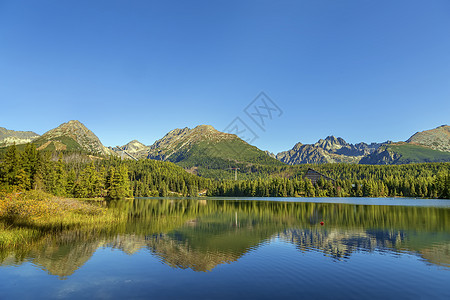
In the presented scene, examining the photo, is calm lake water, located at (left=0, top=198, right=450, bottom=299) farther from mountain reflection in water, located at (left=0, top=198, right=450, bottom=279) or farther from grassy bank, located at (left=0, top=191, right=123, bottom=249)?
grassy bank, located at (left=0, top=191, right=123, bottom=249)

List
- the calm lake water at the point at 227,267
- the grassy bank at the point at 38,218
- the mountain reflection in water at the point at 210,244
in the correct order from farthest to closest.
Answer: the grassy bank at the point at 38,218, the mountain reflection in water at the point at 210,244, the calm lake water at the point at 227,267

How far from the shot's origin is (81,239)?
35.4 metres

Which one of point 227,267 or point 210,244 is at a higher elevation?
point 227,267

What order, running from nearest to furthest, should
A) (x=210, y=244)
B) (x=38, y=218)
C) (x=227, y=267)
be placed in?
(x=227, y=267), (x=210, y=244), (x=38, y=218)

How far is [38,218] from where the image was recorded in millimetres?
39000

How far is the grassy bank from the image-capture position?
32.6m

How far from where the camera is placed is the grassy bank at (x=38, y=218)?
32.6 metres

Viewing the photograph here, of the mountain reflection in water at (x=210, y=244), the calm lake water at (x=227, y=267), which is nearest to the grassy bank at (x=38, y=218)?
the mountain reflection in water at (x=210, y=244)

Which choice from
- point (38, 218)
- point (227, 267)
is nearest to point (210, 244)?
point (227, 267)

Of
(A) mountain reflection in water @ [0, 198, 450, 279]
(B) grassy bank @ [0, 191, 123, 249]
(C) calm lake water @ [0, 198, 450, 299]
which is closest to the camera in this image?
(C) calm lake water @ [0, 198, 450, 299]

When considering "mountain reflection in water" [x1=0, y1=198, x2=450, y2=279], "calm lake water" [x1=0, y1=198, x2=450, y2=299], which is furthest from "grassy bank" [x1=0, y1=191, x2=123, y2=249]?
"calm lake water" [x1=0, y1=198, x2=450, y2=299]

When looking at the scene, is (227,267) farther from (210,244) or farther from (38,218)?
(38,218)

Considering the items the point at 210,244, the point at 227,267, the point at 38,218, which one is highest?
the point at 38,218

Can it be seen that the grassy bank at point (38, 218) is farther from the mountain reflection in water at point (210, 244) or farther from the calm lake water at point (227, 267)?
the calm lake water at point (227, 267)
